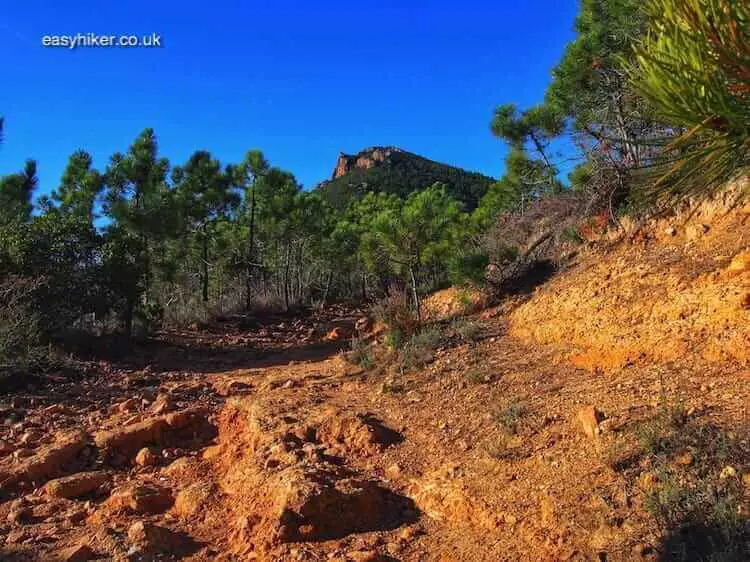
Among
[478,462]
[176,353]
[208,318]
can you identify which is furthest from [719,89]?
[208,318]

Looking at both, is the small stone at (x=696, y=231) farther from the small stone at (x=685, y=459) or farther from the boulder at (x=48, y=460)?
the boulder at (x=48, y=460)

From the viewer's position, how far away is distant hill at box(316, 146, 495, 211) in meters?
56.0

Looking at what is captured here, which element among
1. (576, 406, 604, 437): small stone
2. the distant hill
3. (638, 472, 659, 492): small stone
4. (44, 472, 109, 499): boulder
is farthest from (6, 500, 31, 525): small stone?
the distant hill

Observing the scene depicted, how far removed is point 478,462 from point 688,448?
1.45 m

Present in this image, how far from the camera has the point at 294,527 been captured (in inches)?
150

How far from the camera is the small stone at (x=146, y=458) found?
5254mm

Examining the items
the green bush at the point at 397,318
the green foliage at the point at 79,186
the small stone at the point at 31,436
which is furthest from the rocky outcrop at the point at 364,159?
the small stone at the point at 31,436

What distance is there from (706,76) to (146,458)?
17.1 feet

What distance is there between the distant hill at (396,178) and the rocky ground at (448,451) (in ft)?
140

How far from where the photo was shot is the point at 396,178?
6244cm

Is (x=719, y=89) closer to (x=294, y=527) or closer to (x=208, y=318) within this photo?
(x=294, y=527)

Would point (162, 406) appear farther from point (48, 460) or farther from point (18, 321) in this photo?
point (18, 321)

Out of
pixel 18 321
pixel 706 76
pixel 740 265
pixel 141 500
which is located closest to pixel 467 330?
pixel 740 265

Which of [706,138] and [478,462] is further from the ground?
[706,138]
